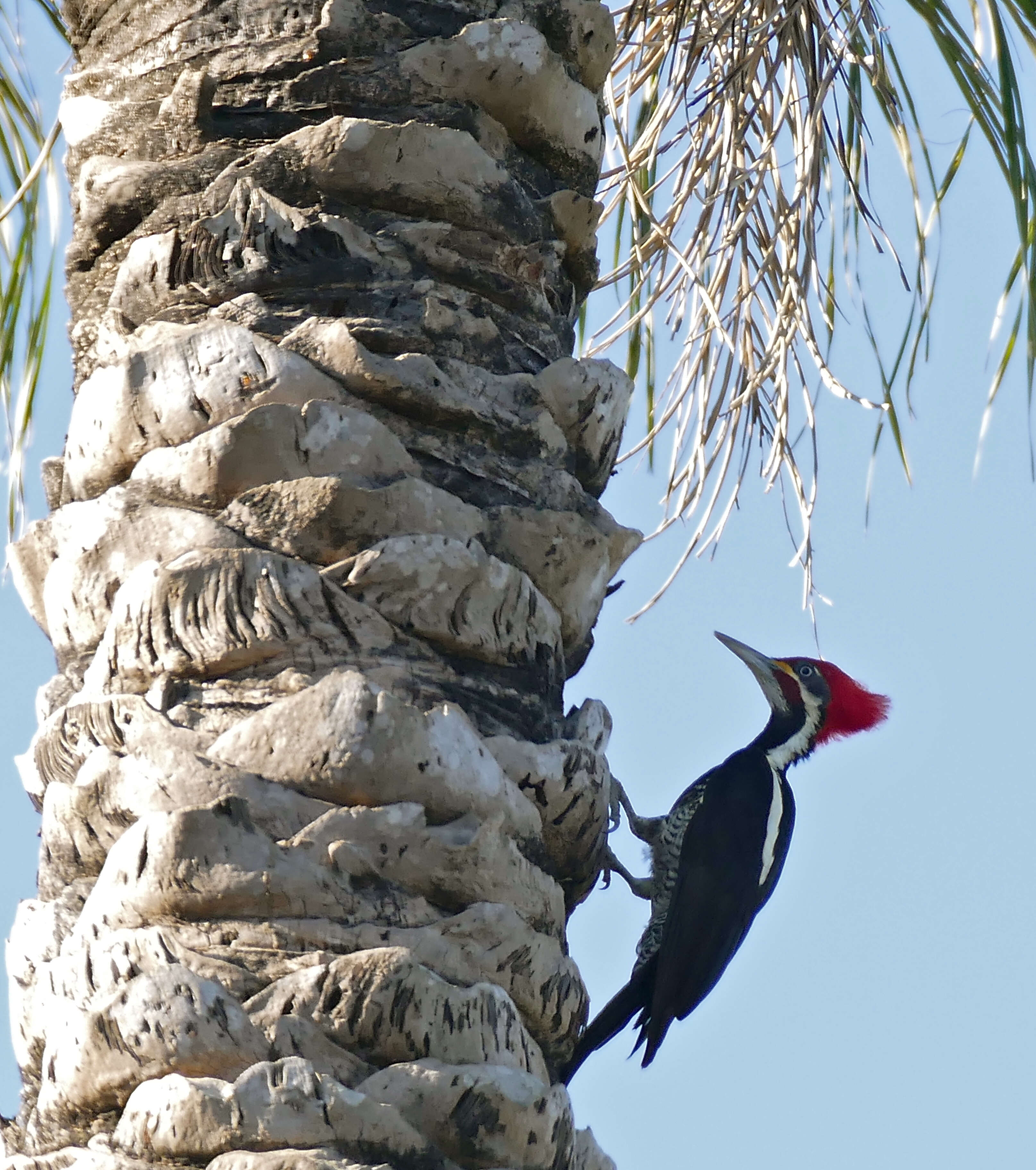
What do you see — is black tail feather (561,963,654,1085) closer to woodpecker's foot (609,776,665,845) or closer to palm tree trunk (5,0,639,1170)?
woodpecker's foot (609,776,665,845)

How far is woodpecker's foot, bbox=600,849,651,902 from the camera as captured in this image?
3.08 meters

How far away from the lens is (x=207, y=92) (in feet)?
5.91

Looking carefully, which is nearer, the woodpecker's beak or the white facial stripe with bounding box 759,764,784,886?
the white facial stripe with bounding box 759,764,784,886

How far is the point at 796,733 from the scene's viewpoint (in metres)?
4.66

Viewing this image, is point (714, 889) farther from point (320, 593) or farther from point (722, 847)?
point (320, 593)

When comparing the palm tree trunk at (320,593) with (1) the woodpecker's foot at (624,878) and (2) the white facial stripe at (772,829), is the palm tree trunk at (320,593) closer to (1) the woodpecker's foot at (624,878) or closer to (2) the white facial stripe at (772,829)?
(1) the woodpecker's foot at (624,878)

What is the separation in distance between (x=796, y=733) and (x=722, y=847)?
2.50 feet

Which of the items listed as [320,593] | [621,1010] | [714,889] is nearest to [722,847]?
[714,889]

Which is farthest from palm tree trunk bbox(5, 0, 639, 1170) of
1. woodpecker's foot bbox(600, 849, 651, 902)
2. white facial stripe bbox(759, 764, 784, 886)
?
white facial stripe bbox(759, 764, 784, 886)

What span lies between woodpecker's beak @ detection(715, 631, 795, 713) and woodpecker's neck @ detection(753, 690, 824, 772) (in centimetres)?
3

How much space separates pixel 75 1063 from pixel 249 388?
2.30ft

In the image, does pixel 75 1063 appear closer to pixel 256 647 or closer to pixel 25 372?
pixel 256 647

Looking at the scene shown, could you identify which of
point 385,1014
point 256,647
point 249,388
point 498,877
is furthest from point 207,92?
point 385,1014

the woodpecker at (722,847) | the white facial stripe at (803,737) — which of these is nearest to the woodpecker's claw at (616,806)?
the woodpecker at (722,847)
